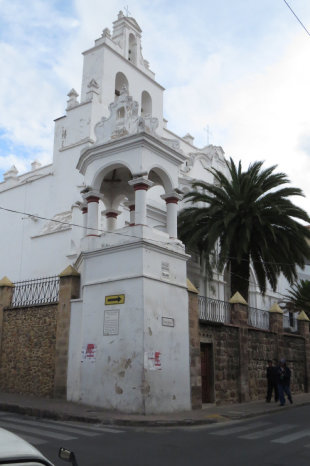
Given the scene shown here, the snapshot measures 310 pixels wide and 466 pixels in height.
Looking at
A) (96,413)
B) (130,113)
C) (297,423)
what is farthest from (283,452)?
(130,113)

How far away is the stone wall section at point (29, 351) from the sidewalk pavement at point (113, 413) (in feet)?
1.52

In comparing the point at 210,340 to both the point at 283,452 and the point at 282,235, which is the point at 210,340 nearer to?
the point at 282,235

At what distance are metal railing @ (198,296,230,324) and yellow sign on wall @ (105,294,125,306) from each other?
3.45 metres

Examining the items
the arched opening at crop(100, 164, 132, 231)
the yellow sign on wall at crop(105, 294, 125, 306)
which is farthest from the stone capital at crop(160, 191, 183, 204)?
the yellow sign on wall at crop(105, 294, 125, 306)

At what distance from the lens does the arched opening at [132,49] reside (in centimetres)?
2828

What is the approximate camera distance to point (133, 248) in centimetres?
1281

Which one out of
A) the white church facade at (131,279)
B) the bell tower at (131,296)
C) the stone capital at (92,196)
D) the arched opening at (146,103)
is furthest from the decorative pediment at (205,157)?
the stone capital at (92,196)

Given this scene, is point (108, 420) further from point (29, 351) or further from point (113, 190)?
point (113, 190)

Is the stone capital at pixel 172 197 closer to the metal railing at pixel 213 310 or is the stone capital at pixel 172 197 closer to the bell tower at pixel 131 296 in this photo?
the bell tower at pixel 131 296

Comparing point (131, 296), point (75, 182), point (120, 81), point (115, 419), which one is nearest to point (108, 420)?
point (115, 419)

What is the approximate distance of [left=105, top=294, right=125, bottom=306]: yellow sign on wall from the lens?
12.6 metres

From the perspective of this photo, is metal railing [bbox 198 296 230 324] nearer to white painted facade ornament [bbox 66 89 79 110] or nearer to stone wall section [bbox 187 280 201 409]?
stone wall section [bbox 187 280 201 409]

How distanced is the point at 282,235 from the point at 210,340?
597cm

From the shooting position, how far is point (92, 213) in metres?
14.4
